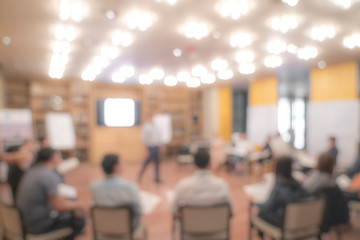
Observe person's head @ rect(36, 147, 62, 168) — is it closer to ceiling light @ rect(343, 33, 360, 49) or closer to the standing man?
the standing man

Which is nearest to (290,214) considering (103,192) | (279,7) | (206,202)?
(206,202)

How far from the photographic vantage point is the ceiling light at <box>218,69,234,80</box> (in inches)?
275

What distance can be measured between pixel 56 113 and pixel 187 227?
7800mm

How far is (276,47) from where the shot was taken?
15.0 ft

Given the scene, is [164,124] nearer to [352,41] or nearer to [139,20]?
[139,20]

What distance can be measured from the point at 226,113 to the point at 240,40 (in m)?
6.29

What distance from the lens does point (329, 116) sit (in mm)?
6082

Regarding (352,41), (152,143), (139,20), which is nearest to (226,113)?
(152,143)

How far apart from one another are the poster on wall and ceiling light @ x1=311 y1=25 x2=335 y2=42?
708cm

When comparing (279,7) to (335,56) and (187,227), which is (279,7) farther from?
(335,56)

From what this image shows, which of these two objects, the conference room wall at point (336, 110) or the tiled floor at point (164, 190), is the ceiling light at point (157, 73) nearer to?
the tiled floor at point (164, 190)

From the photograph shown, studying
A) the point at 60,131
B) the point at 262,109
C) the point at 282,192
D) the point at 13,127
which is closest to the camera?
the point at 282,192

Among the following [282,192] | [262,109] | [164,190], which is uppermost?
[262,109]

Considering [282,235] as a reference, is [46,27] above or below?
above
